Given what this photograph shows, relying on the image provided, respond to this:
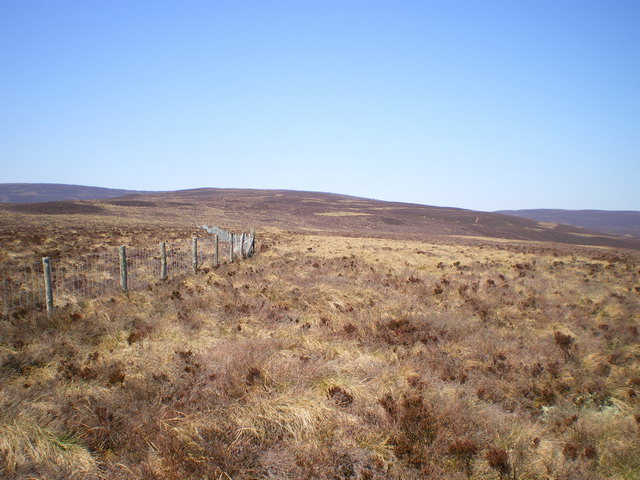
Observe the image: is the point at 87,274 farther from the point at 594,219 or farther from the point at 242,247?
the point at 594,219

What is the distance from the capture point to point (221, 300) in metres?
8.98

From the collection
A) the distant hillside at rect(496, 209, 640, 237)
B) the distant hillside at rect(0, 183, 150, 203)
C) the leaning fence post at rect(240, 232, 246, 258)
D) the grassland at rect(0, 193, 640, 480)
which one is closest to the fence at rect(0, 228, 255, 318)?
the leaning fence post at rect(240, 232, 246, 258)

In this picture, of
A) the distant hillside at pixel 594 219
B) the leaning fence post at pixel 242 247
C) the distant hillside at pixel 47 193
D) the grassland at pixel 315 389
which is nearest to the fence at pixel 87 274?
the leaning fence post at pixel 242 247

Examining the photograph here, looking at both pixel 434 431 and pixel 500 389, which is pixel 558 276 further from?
pixel 434 431

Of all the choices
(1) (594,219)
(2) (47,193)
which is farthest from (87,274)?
(1) (594,219)

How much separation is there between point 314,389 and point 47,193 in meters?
213

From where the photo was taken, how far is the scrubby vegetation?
357 centimetres

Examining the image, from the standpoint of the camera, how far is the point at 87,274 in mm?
11609

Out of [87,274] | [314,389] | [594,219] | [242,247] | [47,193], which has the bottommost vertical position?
[47,193]

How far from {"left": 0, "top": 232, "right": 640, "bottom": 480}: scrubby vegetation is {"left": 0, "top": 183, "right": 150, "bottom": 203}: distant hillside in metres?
184

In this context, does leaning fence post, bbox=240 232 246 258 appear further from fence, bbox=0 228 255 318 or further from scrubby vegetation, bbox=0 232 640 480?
scrubby vegetation, bbox=0 232 640 480

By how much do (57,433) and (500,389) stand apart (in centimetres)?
575

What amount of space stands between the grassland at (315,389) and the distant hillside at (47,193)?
184 meters

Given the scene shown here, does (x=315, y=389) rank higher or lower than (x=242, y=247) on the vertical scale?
lower
